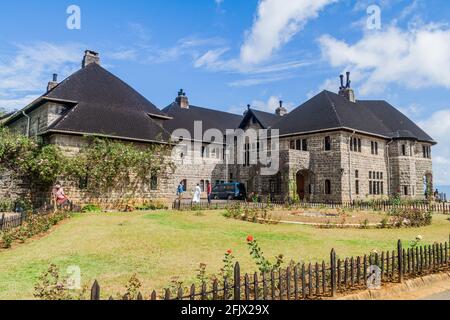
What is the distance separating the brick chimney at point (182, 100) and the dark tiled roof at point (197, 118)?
52 cm

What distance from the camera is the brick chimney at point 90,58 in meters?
28.4

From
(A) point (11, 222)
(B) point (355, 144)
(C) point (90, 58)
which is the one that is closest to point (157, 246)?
(A) point (11, 222)

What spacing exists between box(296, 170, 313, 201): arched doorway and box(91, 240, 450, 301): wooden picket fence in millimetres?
24378

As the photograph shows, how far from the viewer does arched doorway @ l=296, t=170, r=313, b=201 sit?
3322 cm

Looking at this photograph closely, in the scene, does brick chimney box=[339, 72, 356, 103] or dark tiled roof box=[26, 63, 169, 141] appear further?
brick chimney box=[339, 72, 356, 103]

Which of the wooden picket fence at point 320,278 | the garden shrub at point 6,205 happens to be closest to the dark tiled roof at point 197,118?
the garden shrub at point 6,205

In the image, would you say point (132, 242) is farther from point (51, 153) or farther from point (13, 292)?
point (51, 153)

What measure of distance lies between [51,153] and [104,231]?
9.96 meters

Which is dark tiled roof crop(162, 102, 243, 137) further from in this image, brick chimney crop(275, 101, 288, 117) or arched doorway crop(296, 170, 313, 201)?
arched doorway crop(296, 170, 313, 201)

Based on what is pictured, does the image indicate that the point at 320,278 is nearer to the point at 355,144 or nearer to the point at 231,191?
the point at 355,144

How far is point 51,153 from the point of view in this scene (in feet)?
66.5

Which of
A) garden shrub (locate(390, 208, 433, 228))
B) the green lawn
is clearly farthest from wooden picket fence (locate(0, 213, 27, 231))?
garden shrub (locate(390, 208, 433, 228))

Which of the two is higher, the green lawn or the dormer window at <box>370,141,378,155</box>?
the dormer window at <box>370,141,378,155</box>

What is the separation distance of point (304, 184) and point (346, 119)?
24.2 ft
